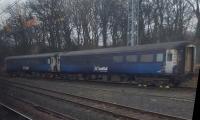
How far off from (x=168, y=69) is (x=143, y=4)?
27688 millimetres

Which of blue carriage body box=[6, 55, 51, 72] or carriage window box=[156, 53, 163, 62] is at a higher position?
carriage window box=[156, 53, 163, 62]

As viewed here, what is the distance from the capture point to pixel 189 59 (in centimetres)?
2322

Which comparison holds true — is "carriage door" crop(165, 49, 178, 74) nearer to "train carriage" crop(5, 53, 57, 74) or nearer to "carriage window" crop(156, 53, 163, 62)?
"carriage window" crop(156, 53, 163, 62)

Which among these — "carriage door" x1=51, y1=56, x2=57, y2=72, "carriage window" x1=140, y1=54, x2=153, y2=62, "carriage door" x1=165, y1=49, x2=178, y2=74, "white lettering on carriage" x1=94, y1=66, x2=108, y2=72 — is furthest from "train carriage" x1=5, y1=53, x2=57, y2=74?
"carriage door" x1=165, y1=49, x2=178, y2=74

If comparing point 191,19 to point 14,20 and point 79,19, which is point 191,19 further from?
point 14,20

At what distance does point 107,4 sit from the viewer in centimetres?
5050

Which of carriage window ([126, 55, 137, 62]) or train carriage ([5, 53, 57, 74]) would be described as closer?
carriage window ([126, 55, 137, 62])

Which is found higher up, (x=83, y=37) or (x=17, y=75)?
(x=83, y=37)

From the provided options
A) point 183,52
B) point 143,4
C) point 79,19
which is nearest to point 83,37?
point 79,19

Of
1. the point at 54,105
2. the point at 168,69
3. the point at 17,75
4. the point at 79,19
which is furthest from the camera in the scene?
the point at 79,19

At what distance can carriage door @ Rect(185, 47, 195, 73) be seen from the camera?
23.1 metres

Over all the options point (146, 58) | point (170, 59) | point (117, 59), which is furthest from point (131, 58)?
point (170, 59)

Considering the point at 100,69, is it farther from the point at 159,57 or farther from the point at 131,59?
the point at 159,57

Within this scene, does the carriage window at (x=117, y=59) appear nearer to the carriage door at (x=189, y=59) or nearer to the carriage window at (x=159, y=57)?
the carriage window at (x=159, y=57)
